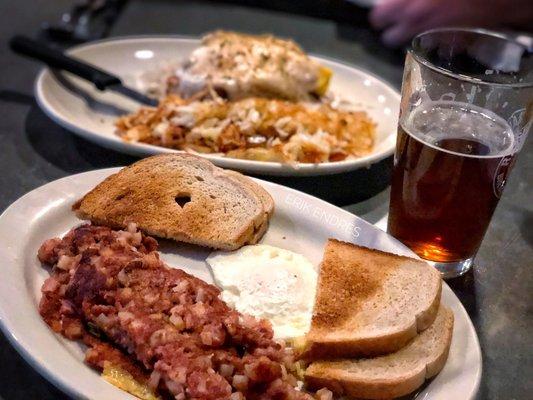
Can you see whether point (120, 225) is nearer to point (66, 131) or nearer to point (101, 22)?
point (66, 131)

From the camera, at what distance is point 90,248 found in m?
1.83

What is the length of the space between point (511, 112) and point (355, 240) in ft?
2.15

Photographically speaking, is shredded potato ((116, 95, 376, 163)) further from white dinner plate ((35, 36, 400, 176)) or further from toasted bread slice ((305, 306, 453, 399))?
toasted bread slice ((305, 306, 453, 399))

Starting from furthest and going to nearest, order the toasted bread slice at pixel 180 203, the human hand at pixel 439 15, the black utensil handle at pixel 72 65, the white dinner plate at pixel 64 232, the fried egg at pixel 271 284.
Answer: the human hand at pixel 439 15
the black utensil handle at pixel 72 65
the toasted bread slice at pixel 180 203
the fried egg at pixel 271 284
the white dinner plate at pixel 64 232

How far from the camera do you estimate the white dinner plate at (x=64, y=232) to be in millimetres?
1487

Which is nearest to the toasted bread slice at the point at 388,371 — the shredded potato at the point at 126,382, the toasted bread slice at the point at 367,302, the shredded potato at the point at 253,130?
the toasted bread slice at the point at 367,302

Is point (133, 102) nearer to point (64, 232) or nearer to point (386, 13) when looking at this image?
point (64, 232)

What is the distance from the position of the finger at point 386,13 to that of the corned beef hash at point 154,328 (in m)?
3.25

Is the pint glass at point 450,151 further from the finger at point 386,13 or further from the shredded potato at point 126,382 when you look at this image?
the finger at point 386,13

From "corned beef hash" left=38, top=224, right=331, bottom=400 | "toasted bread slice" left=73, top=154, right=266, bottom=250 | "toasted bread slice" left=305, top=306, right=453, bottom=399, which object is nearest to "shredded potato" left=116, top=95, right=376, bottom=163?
"toasted bread slice" left=73, top=154, right=266, bottom=250

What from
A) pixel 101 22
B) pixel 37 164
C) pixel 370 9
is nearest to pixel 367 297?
pixel 37 164

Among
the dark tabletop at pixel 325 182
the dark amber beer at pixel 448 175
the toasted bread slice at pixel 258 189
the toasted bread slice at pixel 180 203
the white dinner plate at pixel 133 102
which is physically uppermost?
the dark amber beer at pixel 448 175

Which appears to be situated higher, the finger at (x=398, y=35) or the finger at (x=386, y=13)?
the finger at (x=386, y=13)

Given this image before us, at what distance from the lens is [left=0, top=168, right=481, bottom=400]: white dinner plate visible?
1487 mm
